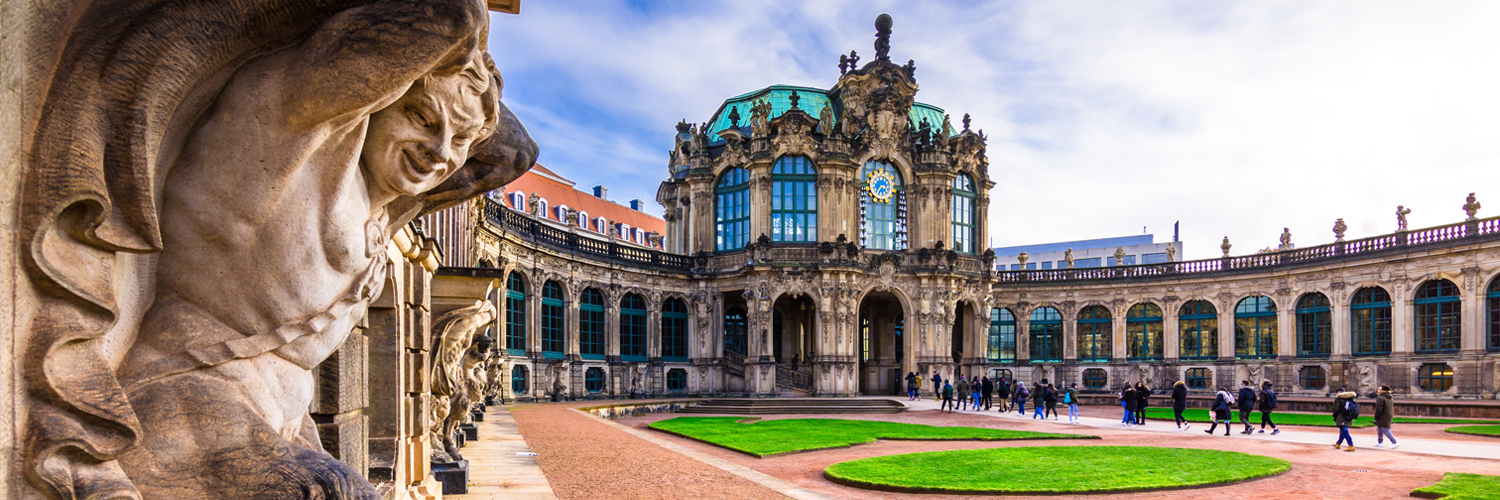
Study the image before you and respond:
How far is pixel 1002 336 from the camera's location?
48688mm

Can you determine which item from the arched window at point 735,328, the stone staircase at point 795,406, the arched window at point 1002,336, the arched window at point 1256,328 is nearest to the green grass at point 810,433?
the stone staircase at point 795,406

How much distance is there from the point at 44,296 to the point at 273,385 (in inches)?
24.5

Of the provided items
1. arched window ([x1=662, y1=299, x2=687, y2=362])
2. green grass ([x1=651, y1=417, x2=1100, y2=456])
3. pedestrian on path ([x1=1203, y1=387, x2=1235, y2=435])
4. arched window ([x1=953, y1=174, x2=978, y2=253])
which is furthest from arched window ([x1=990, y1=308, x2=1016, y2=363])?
pedestrian on path ([x1=1203, y1=387, x2=1235, y2=435])

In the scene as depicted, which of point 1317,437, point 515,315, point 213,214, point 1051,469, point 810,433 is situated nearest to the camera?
point 213,214

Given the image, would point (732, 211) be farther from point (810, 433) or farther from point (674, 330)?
point (810, 433)

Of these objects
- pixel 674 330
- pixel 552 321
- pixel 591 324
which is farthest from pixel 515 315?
pixel 674 330

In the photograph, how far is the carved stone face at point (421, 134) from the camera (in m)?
2.47

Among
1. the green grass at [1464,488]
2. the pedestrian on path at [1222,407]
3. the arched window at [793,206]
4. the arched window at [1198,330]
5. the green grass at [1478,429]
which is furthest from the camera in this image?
the arched window at [1198,330]

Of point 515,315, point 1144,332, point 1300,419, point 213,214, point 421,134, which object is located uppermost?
point 421,134

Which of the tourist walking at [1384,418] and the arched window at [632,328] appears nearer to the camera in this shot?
the tourist walking at [1384,418]

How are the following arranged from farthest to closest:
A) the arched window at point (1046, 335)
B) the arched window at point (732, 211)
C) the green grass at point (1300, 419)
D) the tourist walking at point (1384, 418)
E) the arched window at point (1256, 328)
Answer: the arched window at point (1046, 335)
the arched window at point (1256, 328)
the arched window at point (732, 211)
the green grass at point (1300, 419)
the tourist walking at point (1384, 418)

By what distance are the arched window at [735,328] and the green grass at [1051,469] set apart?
26088 millimetres

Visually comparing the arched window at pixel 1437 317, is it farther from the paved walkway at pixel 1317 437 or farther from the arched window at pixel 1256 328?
the paved walkway at pixel 1317 437

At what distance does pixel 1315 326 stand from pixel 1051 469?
3263cm
